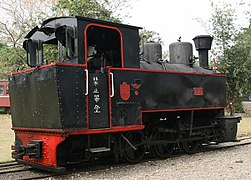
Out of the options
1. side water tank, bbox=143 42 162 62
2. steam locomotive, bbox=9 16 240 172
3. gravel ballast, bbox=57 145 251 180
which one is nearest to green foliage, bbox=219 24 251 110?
steam locomotive, bbox=9 16 240 172

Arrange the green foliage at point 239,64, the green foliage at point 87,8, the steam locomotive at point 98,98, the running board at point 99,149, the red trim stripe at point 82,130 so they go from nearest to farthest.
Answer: the red trim stripe at point 82,130
the steam locomotive at point 98,98
the running board at point 99,149
the green foliage at point 87,8
the green foliage at point 239,64

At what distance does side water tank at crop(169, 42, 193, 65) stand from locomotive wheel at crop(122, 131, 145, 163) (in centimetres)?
319

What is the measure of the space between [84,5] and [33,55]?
43.6ft

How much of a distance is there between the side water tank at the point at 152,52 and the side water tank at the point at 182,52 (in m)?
0.94

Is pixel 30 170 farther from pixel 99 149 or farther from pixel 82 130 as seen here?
pixel 82 130

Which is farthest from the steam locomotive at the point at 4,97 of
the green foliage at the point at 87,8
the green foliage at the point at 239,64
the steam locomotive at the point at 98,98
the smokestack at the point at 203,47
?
the steam locomotive at the point at 98,98

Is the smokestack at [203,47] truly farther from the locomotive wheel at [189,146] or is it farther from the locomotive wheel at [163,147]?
the locomotive wheel at [163,147]

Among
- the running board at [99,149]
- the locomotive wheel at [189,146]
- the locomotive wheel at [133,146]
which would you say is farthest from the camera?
the locomotive wheel at [189,146]

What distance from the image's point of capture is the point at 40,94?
7.21 metres

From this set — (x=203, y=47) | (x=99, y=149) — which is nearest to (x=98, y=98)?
(x=99, y=149)

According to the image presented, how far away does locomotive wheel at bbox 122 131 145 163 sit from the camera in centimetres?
819

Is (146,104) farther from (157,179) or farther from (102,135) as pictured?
(157,179)

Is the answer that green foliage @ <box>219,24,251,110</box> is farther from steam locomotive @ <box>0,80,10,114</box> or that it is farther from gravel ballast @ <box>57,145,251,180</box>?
gravel ballast @ <box>57,145,251,180</box>

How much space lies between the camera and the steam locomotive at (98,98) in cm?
698
